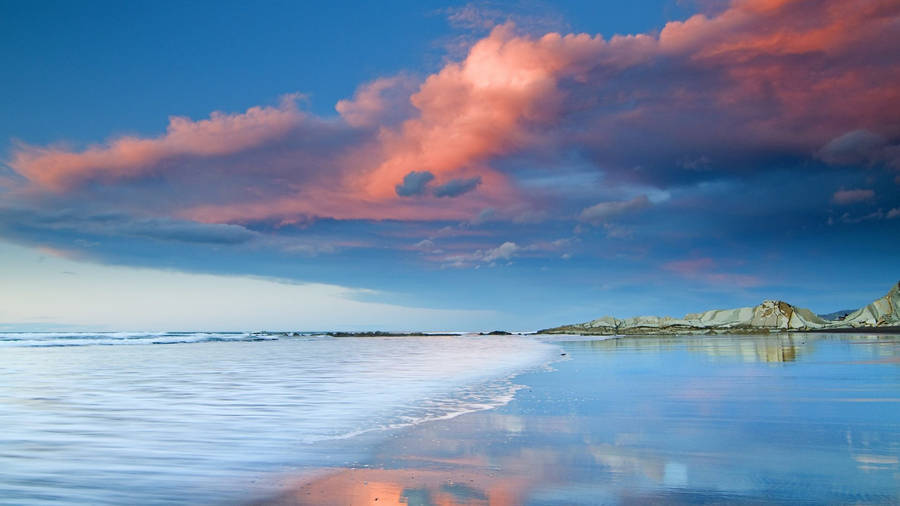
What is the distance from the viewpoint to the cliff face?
91938 mm

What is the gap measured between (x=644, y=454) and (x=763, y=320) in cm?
11996

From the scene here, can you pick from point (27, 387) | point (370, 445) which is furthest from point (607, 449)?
point (27, 387)

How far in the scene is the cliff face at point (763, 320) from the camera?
302 feet

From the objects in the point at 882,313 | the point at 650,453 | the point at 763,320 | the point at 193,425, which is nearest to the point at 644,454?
the point at 650,453

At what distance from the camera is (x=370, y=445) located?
9.76m

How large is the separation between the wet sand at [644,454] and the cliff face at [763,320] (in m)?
94.5

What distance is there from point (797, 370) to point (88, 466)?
22.9m

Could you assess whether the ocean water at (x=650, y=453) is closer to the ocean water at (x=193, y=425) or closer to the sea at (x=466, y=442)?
the sea at (x=466, y=442)

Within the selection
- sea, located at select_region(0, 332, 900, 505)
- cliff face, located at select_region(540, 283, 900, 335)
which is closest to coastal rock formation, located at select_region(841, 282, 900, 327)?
cliff face, located at select_region(540, 283, 900, 335)

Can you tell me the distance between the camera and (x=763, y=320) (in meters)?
113

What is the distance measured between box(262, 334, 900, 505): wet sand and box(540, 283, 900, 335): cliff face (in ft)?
310

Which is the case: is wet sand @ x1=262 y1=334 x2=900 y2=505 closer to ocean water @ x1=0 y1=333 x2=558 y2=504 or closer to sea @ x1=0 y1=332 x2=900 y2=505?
sea @ x1=0 y1=332 x2=900 y2=505

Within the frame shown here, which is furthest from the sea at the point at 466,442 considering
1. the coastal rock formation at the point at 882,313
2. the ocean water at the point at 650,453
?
the coastal rock formation at the point at 882,313

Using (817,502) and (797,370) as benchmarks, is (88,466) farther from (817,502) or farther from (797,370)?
(797,370)
